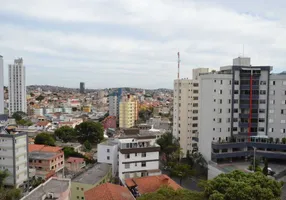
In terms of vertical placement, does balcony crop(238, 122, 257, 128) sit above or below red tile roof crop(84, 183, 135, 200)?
above

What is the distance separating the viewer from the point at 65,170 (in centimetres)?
3688

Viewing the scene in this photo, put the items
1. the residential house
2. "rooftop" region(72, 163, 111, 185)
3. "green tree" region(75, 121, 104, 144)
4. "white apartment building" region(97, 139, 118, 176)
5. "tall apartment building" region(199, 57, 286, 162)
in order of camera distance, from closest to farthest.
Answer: "rooftop" region(72, 163, 111, 185) < "white apartment building" region(97, 139, 118, 176) < the residential house < "tall apartment building" region(199, 57, 286, 162) < "green tree" region(75, 121, 104, 144)

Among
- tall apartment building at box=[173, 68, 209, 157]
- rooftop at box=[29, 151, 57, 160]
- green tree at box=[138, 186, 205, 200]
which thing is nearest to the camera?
green tree at box=[138, 186, 205, 200]

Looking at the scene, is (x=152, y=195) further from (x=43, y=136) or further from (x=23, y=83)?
(x=23, y=83)

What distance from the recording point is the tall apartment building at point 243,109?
115 feet

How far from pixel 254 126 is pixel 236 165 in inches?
245

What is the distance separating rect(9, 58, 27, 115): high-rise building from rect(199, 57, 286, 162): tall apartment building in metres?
78.8

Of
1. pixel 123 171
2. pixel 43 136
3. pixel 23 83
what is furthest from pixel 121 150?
pixel 23 83

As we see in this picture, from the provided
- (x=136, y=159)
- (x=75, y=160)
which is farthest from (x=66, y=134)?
(x=136, y=159)

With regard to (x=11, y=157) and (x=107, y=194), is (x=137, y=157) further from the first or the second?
(x=11, y=157)

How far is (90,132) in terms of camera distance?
5159cm

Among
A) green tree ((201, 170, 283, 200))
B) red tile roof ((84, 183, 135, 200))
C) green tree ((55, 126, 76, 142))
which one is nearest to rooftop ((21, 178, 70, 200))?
red tile roof ((84, 183, 135, 200))

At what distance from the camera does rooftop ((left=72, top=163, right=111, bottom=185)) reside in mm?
26328

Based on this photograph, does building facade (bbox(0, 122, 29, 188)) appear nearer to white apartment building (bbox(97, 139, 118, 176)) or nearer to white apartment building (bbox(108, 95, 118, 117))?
white apartment building (bbox(97, 139, 118, 176))
